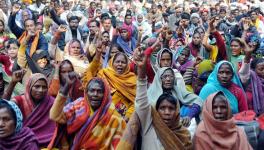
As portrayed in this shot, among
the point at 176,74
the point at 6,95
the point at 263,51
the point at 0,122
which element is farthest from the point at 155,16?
the point at 0,122

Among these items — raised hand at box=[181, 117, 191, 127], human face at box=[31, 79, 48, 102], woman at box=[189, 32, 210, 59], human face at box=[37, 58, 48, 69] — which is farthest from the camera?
woman at box=[189, 32, 210, 59]

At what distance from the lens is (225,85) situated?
5102 mm

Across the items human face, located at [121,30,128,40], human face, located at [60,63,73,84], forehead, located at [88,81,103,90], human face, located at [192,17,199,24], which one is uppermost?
human face, located at [192,17,199,24]

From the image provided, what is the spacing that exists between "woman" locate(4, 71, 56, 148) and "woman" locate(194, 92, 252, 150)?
1.42m

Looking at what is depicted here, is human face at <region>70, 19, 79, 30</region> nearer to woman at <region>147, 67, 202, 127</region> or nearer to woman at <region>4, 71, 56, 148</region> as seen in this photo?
woman at <region>147, 67, 202, 127</region>

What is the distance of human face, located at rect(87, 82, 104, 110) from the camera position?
4266 millimetres

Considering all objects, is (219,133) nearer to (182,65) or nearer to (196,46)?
(182,65)

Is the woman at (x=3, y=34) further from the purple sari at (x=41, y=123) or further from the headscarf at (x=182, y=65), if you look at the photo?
the purple sari at (x=41, y=123)

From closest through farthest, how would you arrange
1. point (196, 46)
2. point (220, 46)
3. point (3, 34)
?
point (220, 46)
point (196, 46)
point (3, 34)

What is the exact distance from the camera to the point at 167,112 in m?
3.93

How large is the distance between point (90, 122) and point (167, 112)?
69 cm

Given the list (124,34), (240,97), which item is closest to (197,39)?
(124,34)

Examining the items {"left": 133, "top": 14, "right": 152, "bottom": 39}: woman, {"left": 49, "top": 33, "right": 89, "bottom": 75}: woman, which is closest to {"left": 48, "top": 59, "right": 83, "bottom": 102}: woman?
{"left": 49, "top": 33, "right": 89, "bottom": 75}: woman

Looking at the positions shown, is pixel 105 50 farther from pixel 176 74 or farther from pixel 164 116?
pixel 164 116
